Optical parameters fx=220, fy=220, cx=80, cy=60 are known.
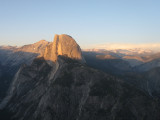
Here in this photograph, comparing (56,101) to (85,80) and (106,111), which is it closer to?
(85,80)

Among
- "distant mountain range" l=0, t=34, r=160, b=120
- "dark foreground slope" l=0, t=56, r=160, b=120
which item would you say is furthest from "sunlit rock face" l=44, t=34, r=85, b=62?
"dark foreground slope" l=0, t=56, r=160, b=120

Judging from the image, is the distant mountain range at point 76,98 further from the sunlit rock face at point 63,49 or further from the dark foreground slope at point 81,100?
the sunlit rock face at point 63,49

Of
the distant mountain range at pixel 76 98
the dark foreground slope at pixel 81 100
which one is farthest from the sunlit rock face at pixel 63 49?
the dark foreground slope at pixel 81 100

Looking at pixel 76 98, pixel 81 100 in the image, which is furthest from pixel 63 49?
pixel 81 100

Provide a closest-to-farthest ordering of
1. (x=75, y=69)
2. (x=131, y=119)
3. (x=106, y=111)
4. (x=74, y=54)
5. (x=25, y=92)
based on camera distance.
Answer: (x=131, y=119) < (x=106, y=111) < (x=75, y=69) < (x=25, y=92) < (x=74, y=54)

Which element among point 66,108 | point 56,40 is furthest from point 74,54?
point 66,108

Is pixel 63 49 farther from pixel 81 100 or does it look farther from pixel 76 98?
pixel 81 100
